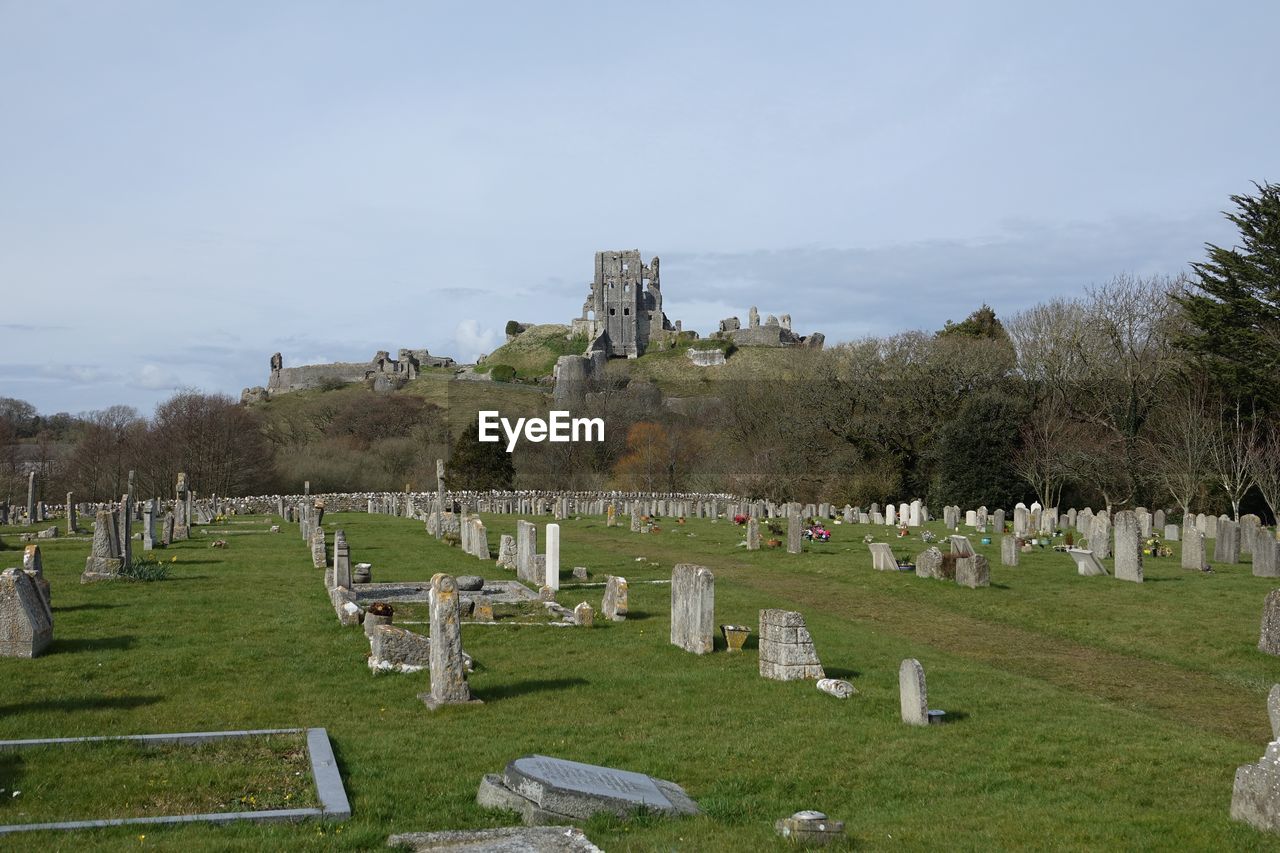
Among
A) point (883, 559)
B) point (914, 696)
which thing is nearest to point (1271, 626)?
point (914, 696)

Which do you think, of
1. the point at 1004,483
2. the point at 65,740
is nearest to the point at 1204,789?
the point at 65,740

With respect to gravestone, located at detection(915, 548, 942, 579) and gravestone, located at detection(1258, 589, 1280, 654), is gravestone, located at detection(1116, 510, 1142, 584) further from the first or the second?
gravestone, located at detection(1258, 589, 1280, 654)

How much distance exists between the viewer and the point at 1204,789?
344 inches

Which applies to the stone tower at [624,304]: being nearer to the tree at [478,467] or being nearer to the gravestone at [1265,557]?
the tree at [478,467]

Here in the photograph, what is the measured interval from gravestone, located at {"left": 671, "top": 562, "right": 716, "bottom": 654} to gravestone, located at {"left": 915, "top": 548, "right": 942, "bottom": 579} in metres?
9.99

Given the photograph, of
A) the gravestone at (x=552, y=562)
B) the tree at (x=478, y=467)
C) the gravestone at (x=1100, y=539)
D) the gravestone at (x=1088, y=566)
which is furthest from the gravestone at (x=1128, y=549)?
the tree at (x=478, y=467)

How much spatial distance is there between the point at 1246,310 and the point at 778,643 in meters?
37.3

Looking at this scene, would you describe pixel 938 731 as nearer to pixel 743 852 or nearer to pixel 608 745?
pixel 608 745

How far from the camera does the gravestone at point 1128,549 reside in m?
22.7

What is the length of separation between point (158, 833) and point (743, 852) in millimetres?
3700

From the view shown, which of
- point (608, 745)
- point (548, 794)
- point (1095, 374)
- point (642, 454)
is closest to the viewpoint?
point (548, 794)

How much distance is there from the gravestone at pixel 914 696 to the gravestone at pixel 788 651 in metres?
2.24

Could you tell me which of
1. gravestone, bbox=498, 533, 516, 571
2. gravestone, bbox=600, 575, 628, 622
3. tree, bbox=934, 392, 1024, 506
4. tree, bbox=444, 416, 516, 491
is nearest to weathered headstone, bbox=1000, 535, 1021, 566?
gravestone, bbox=600, 575, 628, 622

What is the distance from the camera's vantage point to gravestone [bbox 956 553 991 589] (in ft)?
73.5
